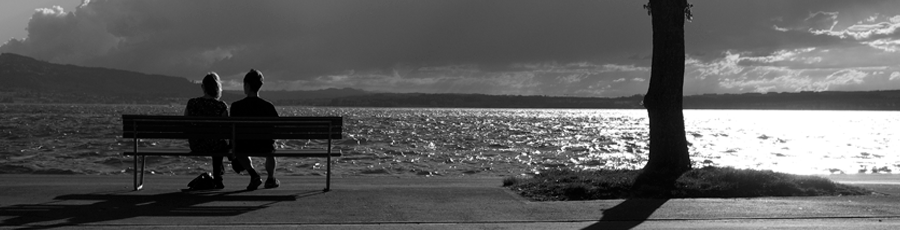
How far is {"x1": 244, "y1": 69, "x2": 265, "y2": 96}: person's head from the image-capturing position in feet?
34.3

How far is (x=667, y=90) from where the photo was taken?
1162 centimetres

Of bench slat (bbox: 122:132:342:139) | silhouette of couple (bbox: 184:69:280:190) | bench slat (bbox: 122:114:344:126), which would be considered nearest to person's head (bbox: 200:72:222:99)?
silhouette of couple (bbox: 184:69:280:190)

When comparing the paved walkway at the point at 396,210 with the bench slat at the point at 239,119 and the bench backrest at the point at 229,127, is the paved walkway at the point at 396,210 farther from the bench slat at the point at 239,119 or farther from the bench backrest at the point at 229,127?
the bench slat at the point at 239,119

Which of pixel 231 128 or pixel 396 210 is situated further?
pixel 231 128

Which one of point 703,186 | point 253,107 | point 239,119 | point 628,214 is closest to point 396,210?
point 628,214

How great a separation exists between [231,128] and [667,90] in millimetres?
5608

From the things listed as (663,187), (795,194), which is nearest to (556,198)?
(663,187)

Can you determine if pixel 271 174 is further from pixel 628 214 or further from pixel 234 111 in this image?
pixel 628 214

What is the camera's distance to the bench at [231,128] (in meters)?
10.0

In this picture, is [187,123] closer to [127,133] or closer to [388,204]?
[127,133]

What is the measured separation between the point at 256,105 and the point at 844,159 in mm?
30750

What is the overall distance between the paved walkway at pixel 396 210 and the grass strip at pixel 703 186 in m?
0.45

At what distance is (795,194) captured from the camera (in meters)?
9.98

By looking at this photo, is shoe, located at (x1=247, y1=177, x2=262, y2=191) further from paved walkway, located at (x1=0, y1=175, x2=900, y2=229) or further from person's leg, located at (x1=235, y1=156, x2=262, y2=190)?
paved walkway, located at (x1=0, y1=175, x2=900, y2=229)
